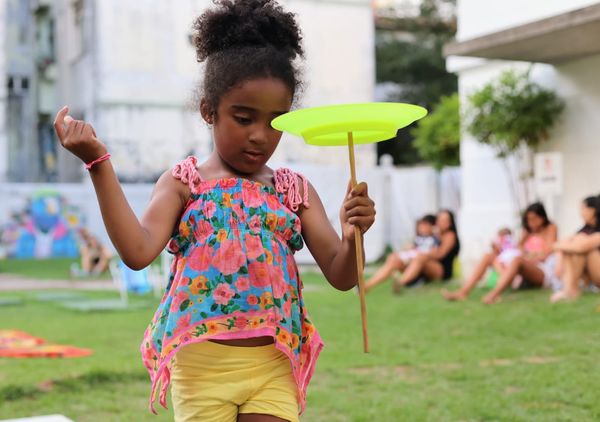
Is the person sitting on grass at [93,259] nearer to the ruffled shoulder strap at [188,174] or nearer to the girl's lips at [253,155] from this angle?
the ruffled shoulder strap at [188,174]

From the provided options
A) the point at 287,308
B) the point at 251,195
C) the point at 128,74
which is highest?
the point at 128,74

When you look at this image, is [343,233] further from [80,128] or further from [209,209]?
[80,128]

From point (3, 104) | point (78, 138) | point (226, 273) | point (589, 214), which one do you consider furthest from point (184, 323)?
point (3, 104)

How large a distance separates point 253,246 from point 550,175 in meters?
9.55

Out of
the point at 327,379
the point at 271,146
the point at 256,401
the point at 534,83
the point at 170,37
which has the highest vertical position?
the point at 170,37

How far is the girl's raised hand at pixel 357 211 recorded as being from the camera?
2.44 m

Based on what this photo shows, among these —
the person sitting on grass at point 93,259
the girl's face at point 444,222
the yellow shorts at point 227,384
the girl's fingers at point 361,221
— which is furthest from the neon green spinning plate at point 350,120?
the person sitting on grass at point 93,259

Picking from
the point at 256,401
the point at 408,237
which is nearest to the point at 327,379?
the point at 256,401

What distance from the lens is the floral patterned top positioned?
2461mm

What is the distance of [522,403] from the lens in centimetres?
500

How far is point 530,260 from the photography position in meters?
10.3

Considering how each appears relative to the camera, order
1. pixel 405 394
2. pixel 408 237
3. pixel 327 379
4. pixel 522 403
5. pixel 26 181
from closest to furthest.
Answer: pixel 522 403 → pixel 405 394 → pixel 327 379 → pixel 408 237 → pixel 26 181

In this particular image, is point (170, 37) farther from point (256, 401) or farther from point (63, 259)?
point (256, 401)

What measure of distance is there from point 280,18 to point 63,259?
851 inches
